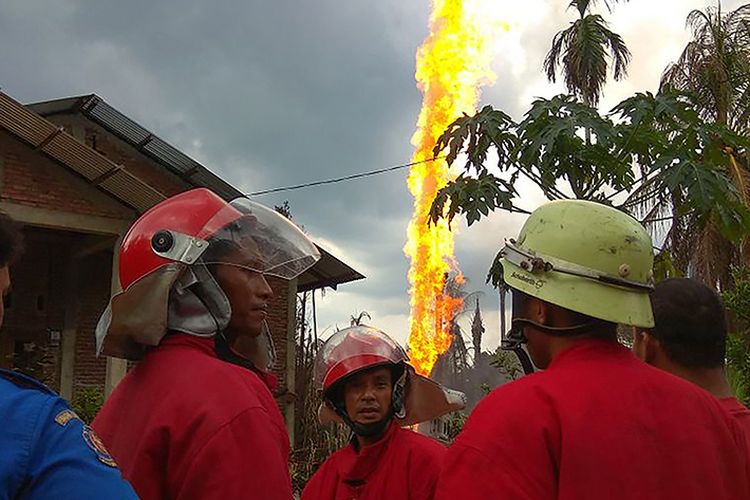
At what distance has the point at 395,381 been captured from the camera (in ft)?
14.7

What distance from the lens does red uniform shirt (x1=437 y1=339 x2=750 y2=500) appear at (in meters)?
1.95

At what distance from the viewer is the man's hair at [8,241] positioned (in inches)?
71.4

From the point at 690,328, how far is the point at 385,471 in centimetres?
166

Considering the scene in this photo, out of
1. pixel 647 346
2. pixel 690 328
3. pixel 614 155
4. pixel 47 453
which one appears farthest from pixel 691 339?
pixel 614 155

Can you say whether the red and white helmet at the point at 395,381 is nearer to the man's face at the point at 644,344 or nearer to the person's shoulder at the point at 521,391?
the man's face at the point at 644,344

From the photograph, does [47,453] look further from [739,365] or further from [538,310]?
[739,365]

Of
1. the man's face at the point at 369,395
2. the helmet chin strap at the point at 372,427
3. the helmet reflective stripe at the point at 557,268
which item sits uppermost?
the helmet reflective stripe at the point at 557,268

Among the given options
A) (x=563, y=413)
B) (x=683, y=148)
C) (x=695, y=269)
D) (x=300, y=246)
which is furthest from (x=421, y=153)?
(x=563, y=413)

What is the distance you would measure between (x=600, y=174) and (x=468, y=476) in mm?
5393

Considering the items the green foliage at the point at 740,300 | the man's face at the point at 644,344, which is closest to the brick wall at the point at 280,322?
the green foliage at the point at 740,300

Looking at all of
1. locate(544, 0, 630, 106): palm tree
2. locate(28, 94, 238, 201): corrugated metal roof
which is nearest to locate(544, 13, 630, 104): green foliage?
locate(544, 0, 630, 106): palm tree

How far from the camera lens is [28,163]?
11.7 m

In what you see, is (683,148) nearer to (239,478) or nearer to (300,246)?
(300,246)

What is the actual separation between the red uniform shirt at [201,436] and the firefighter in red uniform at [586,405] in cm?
46
